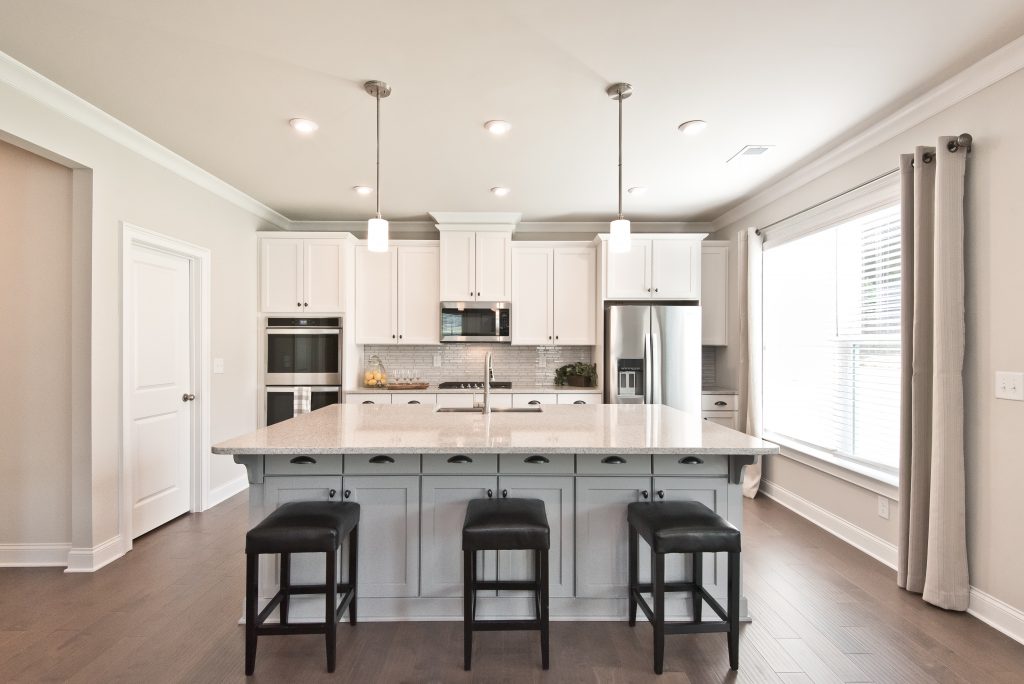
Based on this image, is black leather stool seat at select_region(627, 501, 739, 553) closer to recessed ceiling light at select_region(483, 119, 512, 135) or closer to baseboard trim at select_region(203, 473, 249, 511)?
recessed ceiling light at select_region(483, 119, 512, 135)

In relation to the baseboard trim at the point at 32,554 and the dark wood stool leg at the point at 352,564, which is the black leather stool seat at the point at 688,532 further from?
the baseboard trim at the point at 32,554

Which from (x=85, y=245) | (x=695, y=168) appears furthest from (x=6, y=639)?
(x=695, y=168)

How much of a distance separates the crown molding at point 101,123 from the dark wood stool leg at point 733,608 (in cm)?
387

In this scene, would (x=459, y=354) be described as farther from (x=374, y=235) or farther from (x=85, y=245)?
(x=85, y=245)

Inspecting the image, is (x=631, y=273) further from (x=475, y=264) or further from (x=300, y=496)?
(x=300, y=496)

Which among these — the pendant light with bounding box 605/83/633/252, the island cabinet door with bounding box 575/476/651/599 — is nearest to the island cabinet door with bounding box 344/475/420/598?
the island cabinet door with bounding box 575/476/651/599

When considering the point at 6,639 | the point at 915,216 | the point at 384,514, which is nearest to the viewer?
the point at 6,639

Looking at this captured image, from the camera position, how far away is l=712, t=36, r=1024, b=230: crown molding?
2281 mm

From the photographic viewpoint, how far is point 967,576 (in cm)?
247

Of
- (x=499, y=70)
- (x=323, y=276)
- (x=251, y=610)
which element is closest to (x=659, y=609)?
(x=251, y=610)

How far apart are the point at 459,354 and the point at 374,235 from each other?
2.83 m

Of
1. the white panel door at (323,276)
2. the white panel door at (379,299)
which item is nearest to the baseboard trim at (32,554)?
the white panel door at (323,276)

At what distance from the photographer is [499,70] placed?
245cm

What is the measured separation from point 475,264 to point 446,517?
3.13m
